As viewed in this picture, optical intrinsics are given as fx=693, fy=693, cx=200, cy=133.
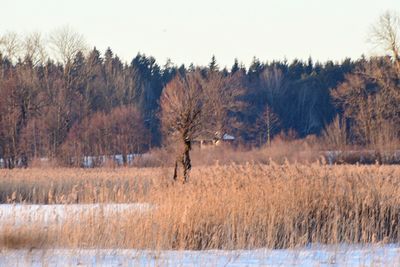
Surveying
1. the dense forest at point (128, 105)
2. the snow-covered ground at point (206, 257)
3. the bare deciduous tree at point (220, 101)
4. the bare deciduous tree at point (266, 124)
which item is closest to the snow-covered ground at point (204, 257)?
the snow-covered ground at point (206, 257)

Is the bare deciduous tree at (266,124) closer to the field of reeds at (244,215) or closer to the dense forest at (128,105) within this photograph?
the dense forest at (128,105)

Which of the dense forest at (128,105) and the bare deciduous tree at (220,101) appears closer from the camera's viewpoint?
the dense forest at (128,105)

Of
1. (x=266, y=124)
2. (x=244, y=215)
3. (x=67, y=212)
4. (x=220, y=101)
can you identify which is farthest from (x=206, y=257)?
(x=266, y=124)

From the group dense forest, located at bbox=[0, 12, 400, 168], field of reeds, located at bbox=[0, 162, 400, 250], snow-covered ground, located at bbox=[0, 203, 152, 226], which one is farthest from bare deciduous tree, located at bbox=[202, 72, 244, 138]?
snow-covered ground, located at bbox=[0, 203, 152, 226]

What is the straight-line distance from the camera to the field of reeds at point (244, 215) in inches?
411

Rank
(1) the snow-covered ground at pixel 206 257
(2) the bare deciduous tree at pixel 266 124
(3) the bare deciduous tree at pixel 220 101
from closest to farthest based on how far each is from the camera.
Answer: (1) the snow-covered ground at pixel 206 257, (3) the bare deciduous tree at pixel 220 101, (2) the bare deciduous tree at pixel 266 124

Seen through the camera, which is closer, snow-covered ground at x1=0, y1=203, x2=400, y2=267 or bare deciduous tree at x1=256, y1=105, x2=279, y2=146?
snow-covered ground at x1=0, y1=203, x2=400, y2=267

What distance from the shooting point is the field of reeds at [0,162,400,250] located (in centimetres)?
1045

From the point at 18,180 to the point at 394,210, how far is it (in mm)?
15546

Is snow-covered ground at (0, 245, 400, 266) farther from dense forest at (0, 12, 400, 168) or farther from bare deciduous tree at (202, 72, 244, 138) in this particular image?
bare deciduous tree at (202, 72, 244, 138)

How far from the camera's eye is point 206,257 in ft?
30.5

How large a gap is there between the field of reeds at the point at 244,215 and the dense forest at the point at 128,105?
95.7 ft

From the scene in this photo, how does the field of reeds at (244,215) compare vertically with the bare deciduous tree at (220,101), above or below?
below

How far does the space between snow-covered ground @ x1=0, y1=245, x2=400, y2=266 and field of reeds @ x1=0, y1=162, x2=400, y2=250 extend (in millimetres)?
358
